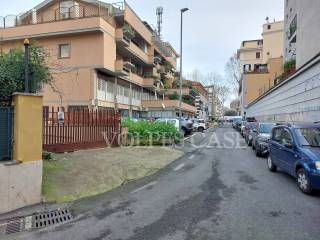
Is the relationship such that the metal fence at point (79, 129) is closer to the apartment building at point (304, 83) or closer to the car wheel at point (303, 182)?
the car wheel at point (303, 182)

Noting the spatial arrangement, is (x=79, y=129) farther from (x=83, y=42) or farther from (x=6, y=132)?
(x=83, y=42)

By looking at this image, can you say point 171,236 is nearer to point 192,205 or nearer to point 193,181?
point 192,205

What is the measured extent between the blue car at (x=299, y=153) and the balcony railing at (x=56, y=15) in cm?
2254

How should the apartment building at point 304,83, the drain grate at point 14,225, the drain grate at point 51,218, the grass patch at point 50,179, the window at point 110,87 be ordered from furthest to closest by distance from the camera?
the window at point 110,87 < the apartment building at point 304,83 < the grass patch at point 50,179 < the drain grate at point 51,218 < the drain grate at point 14,225

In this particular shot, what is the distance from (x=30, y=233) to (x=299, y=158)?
6.40 meters

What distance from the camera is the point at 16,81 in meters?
8.29

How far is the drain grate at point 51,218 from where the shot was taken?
18.1 ft

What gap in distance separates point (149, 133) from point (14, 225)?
13.0m

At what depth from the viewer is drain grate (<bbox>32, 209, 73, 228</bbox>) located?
552 cm

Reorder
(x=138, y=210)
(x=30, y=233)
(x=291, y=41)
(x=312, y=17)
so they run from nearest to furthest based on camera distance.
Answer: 1. (x=30, y=233)
2. (x=138, y=210)
3. (x=312, y=17)
4. (x=291, y=41)

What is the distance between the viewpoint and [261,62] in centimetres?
8469

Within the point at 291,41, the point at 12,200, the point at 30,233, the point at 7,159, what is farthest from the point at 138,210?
the point at 291,41

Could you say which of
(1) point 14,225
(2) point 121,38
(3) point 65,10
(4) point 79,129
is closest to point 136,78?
(2) point 121,38

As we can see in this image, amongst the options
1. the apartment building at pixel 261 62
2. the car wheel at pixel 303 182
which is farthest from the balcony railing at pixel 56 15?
the apartment building at pixel 261 62
